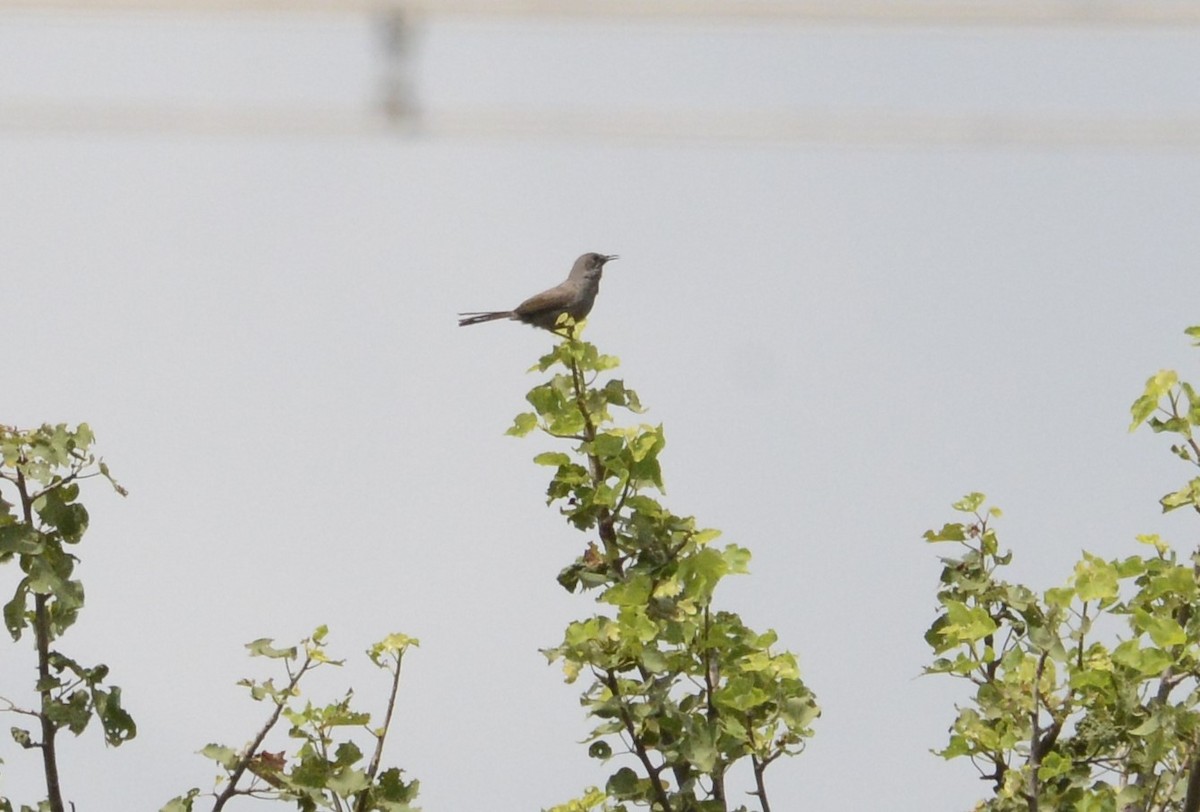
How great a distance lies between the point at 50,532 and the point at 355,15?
207cm

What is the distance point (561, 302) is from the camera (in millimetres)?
13148

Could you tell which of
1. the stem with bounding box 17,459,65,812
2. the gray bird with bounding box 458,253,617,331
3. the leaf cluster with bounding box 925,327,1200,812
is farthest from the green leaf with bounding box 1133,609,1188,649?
the gray bird with bounding box 458,253,617,331

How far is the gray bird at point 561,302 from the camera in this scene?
43.0 feet

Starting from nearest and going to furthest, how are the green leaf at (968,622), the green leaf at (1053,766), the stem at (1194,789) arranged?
1. the stem at (1194,789)
2. the green leaf at (1053,766)
3. the green leaf at (968,622)

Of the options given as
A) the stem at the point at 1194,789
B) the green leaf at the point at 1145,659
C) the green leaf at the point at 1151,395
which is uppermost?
the green leaf at the point at 1151,395

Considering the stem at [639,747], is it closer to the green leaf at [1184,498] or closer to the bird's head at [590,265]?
the green leaf at [1184,498]

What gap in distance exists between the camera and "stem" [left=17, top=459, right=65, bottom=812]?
22.5 ft

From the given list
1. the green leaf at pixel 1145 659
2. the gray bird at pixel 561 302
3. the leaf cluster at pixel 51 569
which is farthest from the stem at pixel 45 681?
the gray bird at pixel 561 302

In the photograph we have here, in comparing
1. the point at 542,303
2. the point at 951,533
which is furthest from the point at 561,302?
the point at 951,533

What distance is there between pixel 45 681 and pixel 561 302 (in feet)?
21.6

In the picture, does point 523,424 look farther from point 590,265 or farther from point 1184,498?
point 590,265

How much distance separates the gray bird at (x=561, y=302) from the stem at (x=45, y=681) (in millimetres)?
6096

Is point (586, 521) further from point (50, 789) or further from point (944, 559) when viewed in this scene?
point (50, 789)

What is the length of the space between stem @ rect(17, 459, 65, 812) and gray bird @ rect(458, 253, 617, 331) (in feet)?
20.0
